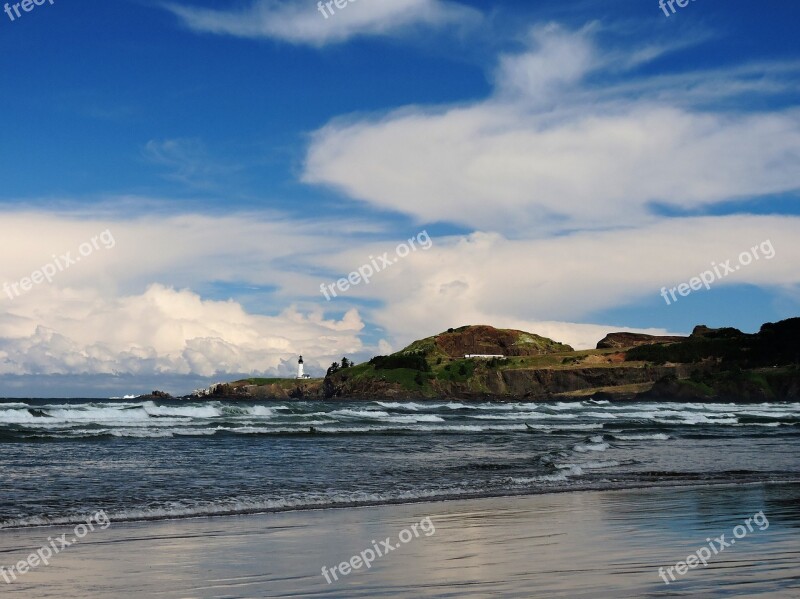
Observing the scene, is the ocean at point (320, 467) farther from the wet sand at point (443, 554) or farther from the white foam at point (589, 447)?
the wet sand at point (443, 554)

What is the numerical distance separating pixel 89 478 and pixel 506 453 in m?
15.0

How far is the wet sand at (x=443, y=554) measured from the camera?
25.6 ft

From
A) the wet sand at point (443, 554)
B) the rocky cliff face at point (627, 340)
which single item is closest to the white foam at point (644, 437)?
the wet sand at point (443, 554)

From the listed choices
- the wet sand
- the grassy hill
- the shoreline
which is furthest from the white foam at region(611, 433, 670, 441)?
the grassy hill

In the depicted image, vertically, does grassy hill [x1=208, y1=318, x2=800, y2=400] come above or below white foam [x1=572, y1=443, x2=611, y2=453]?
above

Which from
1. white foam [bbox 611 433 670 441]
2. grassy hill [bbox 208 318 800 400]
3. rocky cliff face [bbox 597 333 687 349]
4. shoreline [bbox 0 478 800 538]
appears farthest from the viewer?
rocky cliff face [bbox 597 333 687 349]

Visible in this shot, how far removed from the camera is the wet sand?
779 cm

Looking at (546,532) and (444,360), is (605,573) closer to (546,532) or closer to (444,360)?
(546,532)

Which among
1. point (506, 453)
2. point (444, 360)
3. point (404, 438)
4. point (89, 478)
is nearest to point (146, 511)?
point (89, 478)

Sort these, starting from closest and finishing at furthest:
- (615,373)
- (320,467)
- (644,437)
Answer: (320,467) → (644,437) → (615,373)

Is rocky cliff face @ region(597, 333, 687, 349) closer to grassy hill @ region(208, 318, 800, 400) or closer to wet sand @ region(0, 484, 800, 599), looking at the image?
grassy hill @ region(208, 318, 800, 400)

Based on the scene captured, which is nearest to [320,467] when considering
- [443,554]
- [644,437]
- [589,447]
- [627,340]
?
[589,447]

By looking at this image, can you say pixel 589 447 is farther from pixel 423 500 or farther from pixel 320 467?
pixel 423 500

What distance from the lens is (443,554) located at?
9.95 meters
